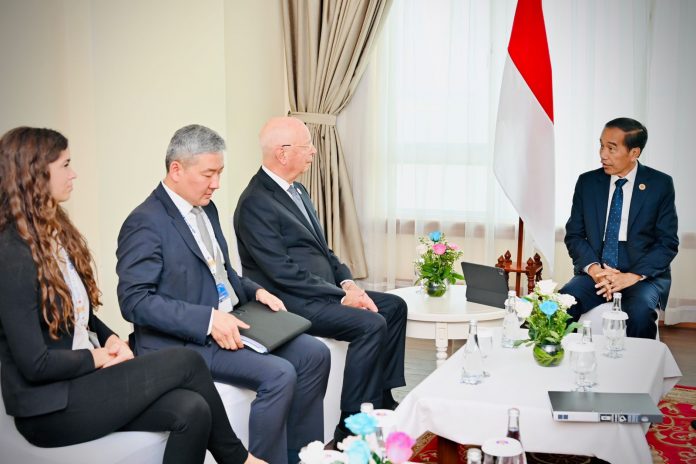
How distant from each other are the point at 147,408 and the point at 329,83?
407 cm

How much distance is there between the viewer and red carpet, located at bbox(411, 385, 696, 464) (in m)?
3.19

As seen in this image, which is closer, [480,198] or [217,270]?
[217,270]

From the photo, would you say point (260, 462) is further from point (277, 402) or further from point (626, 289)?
point (626, 289)

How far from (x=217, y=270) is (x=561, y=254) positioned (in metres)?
3.24

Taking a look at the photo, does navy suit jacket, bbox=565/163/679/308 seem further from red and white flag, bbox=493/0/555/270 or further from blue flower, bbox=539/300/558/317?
blue flower, bbox=539/300/558/317

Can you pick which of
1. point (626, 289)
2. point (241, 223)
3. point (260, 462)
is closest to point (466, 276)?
point (626, 289)

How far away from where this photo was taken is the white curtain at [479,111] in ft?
16.9

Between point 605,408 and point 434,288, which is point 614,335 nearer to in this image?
point 605,408

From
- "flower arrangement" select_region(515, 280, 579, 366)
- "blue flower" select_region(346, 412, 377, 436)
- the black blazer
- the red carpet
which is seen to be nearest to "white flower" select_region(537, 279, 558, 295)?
"flower arrangement" select_region(515, 280, 579, 366)

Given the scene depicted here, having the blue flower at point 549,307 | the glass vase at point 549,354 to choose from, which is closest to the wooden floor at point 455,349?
the glass vase at point 549,354

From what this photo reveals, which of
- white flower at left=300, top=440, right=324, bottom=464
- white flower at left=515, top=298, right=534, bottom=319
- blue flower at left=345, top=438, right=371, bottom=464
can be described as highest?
blue flower at left=345, top=438, right=371, bottom=464

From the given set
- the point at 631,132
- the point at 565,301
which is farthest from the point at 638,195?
the point at 565,301

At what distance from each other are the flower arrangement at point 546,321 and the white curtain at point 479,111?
260 centimetres

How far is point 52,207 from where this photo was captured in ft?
7.52
